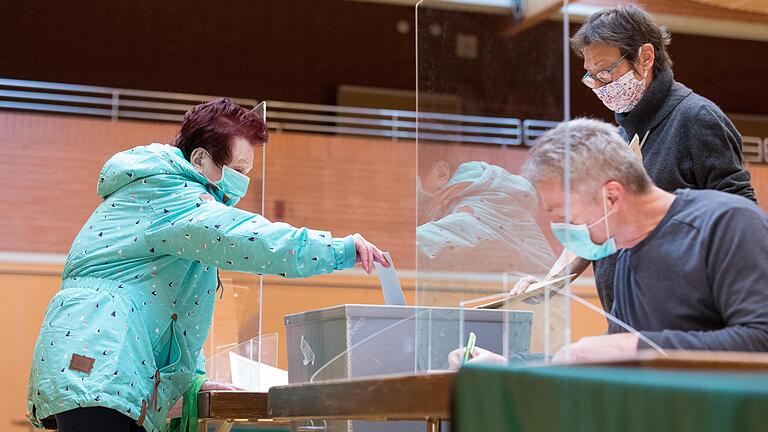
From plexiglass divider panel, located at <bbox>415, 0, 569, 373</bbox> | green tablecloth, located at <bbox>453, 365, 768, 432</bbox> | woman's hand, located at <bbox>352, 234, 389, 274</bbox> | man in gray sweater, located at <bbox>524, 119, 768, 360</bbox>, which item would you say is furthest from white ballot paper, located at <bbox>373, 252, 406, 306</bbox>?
green tablecloth, located at <bbox>453, 365, 768, 432</bbox>

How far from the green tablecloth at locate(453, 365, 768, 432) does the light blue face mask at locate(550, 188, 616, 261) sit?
379 mm

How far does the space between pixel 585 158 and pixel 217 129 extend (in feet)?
3.93

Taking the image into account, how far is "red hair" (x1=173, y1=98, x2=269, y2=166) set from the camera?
8.34 ft

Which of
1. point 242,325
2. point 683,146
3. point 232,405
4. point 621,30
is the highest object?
point 621,30

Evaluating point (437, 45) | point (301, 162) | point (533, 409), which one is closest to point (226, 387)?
point (437, 45)

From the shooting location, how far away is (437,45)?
1.95m

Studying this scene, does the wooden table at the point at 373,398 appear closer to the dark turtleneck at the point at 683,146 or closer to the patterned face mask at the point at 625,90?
the dark turtleneck at the point at 683,146

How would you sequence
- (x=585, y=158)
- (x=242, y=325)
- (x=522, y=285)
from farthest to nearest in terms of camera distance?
(x=242, y=325) < (x=522, y=285) < (x=585, y=158)

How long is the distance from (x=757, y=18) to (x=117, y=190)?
28.9 feet

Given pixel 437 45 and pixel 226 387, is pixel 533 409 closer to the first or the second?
pixel 437 45

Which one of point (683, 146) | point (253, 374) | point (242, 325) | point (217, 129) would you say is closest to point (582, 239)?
point (683, 146)

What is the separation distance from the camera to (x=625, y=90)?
7.20ft

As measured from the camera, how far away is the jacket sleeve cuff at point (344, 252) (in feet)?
7.45

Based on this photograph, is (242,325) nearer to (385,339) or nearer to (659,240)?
(385,339)
